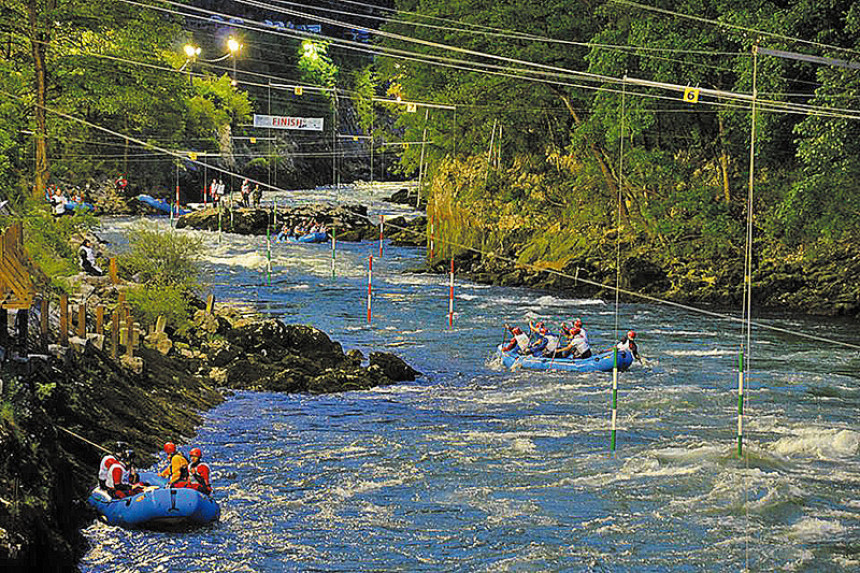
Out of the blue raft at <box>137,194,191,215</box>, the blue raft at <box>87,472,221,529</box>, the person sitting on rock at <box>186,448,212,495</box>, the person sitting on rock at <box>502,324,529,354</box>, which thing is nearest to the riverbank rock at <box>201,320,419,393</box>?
the person sitting on rock at <box>502,324,529,354</box>

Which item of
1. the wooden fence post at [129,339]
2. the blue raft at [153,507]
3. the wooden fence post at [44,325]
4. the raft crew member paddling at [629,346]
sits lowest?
the blue raft at [153,507]

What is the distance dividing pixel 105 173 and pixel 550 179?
3384 centimetres

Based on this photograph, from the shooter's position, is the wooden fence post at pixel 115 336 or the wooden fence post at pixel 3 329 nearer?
the wooden fence post at pixel 3 329

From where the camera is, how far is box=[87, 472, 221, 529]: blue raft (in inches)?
606

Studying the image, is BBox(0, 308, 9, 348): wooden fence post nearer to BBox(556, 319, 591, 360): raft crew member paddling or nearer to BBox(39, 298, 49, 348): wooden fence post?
BBox(39, 298, 49, 348): wooden fence post

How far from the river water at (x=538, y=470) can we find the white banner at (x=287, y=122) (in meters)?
51.2

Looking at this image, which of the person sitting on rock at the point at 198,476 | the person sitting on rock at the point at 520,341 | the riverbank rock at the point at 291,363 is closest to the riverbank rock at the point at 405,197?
the person sitting on rock at the point at 520,341

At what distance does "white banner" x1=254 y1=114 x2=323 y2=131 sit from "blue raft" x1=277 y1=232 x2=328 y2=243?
1992cm

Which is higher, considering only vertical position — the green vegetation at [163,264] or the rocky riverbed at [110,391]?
the green vegetation at [163,264]

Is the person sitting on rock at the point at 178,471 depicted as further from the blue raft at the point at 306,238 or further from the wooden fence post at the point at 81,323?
the blue raft at the point at 306,238

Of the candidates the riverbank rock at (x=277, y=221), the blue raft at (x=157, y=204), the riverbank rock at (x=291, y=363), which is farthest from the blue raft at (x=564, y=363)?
the blue raft at (x=157, y=204)

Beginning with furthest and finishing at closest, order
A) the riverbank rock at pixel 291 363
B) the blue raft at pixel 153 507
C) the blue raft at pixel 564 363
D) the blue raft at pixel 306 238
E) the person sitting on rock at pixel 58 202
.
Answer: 1. the blue raft at pixel 306 238
2. the person sitting on rock at pixel 58 202
3. the blue raft at pixel 564 363
4. the riverbank rock at pixel 291 363
5. the blue raft at pixel 153 507


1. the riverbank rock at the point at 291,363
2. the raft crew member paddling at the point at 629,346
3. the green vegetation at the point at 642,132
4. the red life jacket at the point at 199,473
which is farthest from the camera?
the green vegetation at the point at 642,132

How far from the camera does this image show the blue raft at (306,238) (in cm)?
5954
